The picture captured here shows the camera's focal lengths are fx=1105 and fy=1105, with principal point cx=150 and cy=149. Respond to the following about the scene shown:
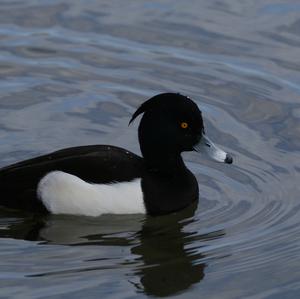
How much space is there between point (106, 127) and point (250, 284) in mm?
3179

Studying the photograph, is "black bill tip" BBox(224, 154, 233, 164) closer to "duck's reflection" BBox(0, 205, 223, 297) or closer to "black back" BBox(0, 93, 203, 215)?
"black back" BBox(0, 93, 203, 215)

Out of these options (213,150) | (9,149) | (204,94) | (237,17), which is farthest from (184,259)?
(237,17)

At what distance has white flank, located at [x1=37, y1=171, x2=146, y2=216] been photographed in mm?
8680

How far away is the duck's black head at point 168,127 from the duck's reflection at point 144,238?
1.69 feet

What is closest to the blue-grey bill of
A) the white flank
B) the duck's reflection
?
the duck's reflection

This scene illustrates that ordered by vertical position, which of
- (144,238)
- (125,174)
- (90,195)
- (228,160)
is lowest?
(144,238)

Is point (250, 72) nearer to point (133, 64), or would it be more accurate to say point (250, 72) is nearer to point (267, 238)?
point (133, 64)

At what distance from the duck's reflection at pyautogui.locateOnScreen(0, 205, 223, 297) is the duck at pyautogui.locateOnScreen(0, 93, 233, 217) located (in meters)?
0.09

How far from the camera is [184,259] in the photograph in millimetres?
8039

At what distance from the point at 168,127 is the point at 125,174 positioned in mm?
564

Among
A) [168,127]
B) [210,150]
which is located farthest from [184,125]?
[210,150]

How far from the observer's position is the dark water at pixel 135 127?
7676 mm

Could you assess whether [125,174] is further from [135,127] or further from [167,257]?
[135,127]

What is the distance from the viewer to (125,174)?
8.73 metres
